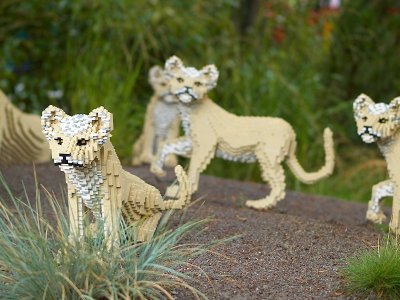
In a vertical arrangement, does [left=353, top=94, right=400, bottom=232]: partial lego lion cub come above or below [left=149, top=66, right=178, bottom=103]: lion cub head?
below

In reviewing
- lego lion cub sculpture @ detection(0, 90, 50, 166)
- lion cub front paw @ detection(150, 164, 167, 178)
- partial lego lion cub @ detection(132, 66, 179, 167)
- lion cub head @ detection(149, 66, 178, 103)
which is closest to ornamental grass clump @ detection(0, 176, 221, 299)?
lion cub front paw @ detection(150, 164, 167, 178)

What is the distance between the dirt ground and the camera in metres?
4.36

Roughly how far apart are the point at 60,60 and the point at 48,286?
604 cm

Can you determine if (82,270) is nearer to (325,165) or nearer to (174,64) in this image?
(174,64)

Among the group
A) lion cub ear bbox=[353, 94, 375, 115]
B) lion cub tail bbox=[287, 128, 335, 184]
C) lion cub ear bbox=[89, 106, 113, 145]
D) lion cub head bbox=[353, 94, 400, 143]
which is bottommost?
lion cub tail bbox=[287, 128, 335, 184]

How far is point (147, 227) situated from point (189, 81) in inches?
58.0

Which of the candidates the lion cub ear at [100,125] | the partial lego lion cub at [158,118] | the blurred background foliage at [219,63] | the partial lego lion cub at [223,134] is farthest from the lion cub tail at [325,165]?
the blurred background foliage at [219,63]

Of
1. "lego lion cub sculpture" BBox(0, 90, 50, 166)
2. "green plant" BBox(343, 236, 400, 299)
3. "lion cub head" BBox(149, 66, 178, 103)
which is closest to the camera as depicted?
"green plant" BBox(343, 236, 400, 299)

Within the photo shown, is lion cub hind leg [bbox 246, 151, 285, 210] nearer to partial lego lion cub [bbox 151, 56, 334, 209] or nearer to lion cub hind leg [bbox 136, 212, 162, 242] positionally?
partial lego lion cub [bbox 151, 56, 334, 209]

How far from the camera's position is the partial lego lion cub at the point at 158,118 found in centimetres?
771

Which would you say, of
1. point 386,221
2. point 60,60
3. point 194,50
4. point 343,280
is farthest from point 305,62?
point 343,280

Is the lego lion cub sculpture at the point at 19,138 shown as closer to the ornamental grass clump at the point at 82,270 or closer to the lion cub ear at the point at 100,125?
the lion cub ear at the point at 100,125

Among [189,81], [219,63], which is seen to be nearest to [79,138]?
[189,81]

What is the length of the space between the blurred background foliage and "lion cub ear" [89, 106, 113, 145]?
13.0 ft
